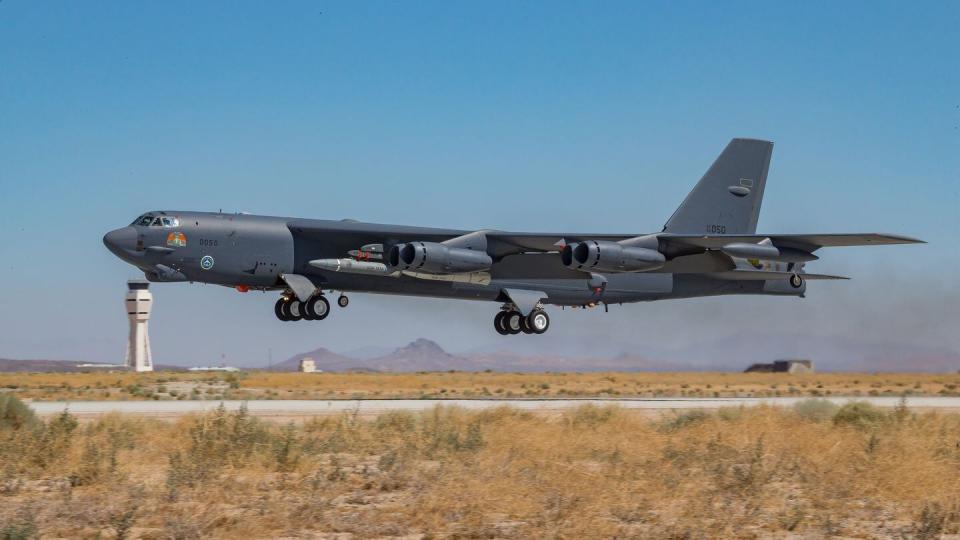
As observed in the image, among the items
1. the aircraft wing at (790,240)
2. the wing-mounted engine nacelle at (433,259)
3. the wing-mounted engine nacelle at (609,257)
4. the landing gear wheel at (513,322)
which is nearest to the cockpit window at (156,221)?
the wing-mounted engine nacelle at (433,259)

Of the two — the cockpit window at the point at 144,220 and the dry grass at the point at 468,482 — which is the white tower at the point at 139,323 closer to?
the cockpit window at the point at 144,220

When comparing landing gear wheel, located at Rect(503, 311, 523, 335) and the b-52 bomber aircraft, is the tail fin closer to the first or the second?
the b-52 bomber aircraft

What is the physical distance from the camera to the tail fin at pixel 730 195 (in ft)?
136

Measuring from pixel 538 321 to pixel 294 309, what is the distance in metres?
9.25

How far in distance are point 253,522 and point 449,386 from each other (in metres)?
43.7

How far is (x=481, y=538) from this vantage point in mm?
12008

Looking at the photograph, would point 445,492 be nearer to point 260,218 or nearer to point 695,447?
point 695,447

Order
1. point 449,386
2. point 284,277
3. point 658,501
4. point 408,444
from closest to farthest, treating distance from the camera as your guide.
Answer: point 658,501 → point 408,444 → point 284,277 → point 449,386

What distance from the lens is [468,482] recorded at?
13992 mm

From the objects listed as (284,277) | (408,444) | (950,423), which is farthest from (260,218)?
(950,423)

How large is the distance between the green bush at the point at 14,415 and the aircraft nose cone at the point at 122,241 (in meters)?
8.02

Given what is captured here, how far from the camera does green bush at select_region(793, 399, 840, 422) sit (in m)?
26.7

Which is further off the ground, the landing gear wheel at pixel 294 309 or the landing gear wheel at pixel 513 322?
the landing gear wheel at pixel 294 309

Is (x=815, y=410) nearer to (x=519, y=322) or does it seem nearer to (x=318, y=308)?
(x=519, y=322)
